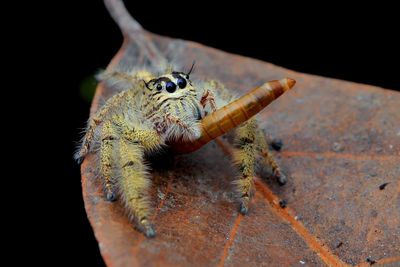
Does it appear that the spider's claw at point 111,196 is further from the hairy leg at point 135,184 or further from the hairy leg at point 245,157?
the hairy leg at point 245,157

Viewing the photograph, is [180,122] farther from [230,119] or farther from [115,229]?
[115,229]

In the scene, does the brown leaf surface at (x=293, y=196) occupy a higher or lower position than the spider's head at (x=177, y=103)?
lower

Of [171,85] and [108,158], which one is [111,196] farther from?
→ [171,85]

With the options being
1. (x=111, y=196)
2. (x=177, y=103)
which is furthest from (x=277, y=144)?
(x=111, y=196)

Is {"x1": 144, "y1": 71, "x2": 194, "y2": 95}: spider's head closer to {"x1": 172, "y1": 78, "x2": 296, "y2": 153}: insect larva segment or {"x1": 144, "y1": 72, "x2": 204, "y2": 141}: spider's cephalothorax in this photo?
{"x1": 144, "y1": 72, "x2": 204, "y2": 141}: spider's cephalothorax

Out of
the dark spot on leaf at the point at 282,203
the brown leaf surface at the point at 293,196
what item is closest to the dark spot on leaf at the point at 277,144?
the brown leaf surface at the point at 293,196
